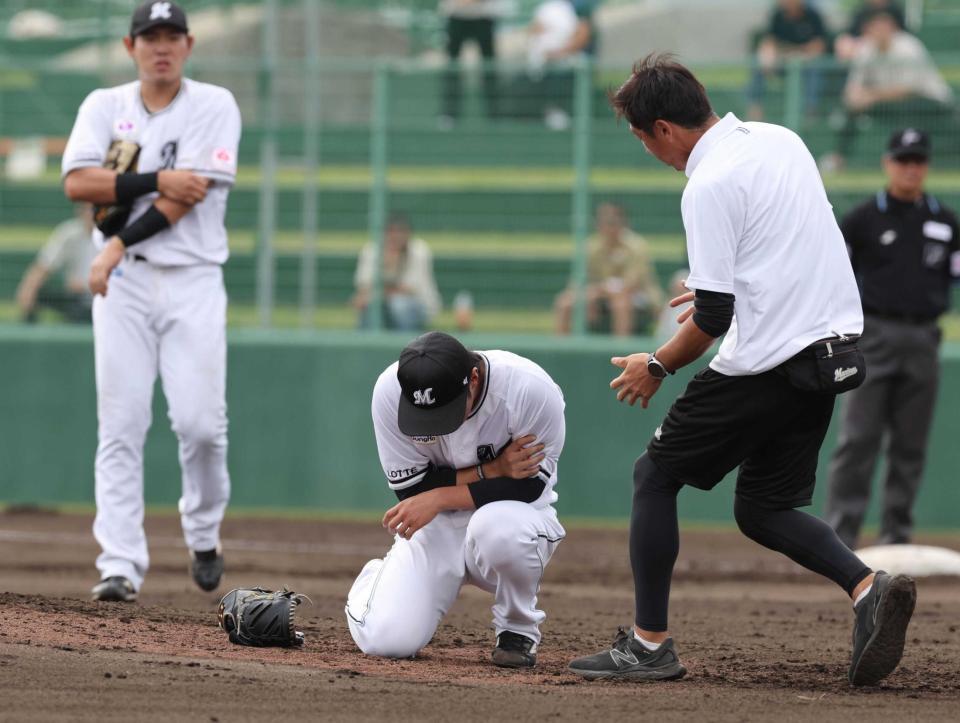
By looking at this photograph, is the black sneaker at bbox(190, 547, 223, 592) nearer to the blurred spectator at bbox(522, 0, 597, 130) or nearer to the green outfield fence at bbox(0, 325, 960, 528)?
the green outfield fence at bbox(0, 325, 960, 528)

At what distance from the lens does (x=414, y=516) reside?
5738 mm

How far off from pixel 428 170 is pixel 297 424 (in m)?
2.43

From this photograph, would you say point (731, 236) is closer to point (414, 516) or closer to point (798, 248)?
point (798, 248)

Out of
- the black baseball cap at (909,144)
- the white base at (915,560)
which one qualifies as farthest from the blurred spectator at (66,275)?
the white base at (915,560)

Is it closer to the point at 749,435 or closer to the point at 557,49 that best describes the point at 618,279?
the point at 557,49

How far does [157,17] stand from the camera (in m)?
7.43

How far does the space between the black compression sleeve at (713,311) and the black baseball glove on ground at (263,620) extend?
198cm

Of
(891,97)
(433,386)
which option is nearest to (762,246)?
(433,386)

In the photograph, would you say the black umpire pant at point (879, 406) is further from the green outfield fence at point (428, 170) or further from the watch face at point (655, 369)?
the watch face at point (655, 369)

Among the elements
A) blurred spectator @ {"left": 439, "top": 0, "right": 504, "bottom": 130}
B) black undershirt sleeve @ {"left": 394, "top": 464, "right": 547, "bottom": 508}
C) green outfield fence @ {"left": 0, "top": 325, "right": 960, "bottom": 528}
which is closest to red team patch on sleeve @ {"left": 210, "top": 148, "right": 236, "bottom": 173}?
black undershirt sleeve @ {"left": 394, "top": 464, "right": 547, "bottom": 508}

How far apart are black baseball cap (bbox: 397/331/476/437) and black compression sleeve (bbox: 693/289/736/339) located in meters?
0.87

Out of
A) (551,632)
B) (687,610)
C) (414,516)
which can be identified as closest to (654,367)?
(414,516)

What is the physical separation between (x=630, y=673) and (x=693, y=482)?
0.72 meters

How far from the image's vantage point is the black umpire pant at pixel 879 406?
33.2 ft
